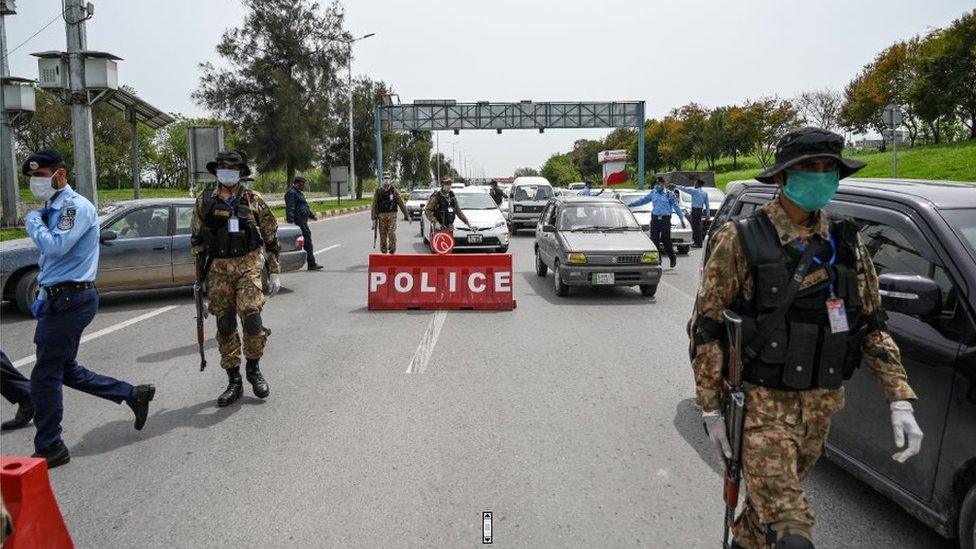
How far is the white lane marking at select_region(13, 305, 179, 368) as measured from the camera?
720 centimetres

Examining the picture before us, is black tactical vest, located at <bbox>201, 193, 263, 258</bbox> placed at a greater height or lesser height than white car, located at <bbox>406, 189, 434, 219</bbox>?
greater

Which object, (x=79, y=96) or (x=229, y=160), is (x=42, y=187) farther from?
(x=79, y=96)

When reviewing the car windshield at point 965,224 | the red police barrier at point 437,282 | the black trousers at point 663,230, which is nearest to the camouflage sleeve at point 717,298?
the car windshield at point 965,224

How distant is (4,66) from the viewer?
21.2 m

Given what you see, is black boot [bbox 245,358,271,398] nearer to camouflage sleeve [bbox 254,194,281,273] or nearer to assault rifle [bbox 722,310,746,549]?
camouflage sleeve [bbox 254,194,281,273]

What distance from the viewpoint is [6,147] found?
21375 millimetres

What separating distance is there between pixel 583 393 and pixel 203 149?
1630 cm

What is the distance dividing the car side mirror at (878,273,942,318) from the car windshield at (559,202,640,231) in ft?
28.5

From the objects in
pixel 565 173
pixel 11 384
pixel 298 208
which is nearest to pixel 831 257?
pixel 11 384

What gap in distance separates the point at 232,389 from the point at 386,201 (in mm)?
9003

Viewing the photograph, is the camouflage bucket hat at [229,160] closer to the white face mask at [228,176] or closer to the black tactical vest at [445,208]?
the white face mask at [228,176]

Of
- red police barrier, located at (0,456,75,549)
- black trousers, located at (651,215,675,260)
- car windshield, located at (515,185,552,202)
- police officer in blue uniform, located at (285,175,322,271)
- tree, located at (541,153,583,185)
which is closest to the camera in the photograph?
red police barrier, located at (0,456,75,549)

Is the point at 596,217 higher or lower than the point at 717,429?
higher

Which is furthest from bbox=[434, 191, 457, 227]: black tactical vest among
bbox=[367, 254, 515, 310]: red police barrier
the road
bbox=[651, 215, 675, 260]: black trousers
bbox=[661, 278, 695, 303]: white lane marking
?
the road
